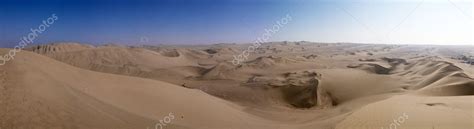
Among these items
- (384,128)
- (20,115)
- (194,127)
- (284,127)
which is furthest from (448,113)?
(20,115)

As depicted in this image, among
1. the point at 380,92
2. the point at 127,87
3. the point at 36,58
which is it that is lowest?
the point at 380,92

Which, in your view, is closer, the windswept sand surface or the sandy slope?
the sandy slope

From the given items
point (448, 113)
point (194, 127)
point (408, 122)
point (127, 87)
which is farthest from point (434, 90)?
point (127, 87)

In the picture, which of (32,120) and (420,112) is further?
(420,112)

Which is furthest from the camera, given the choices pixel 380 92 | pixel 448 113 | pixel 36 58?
pixel 380 92

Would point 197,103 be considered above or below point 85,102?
below

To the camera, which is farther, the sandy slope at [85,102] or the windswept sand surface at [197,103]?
the windswept sand surface at [197,103]

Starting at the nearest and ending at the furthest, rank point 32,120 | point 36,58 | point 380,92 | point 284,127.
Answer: point 32,120 → point 36,58 → point 284,127 → point 380,92

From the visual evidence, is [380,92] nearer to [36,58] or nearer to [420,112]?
[420,112]

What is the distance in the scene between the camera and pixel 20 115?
6.60 m

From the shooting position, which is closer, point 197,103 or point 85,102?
point 85,102

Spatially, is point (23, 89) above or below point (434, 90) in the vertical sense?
above

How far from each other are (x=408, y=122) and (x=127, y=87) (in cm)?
693

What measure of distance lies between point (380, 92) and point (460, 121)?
29.9 feet
